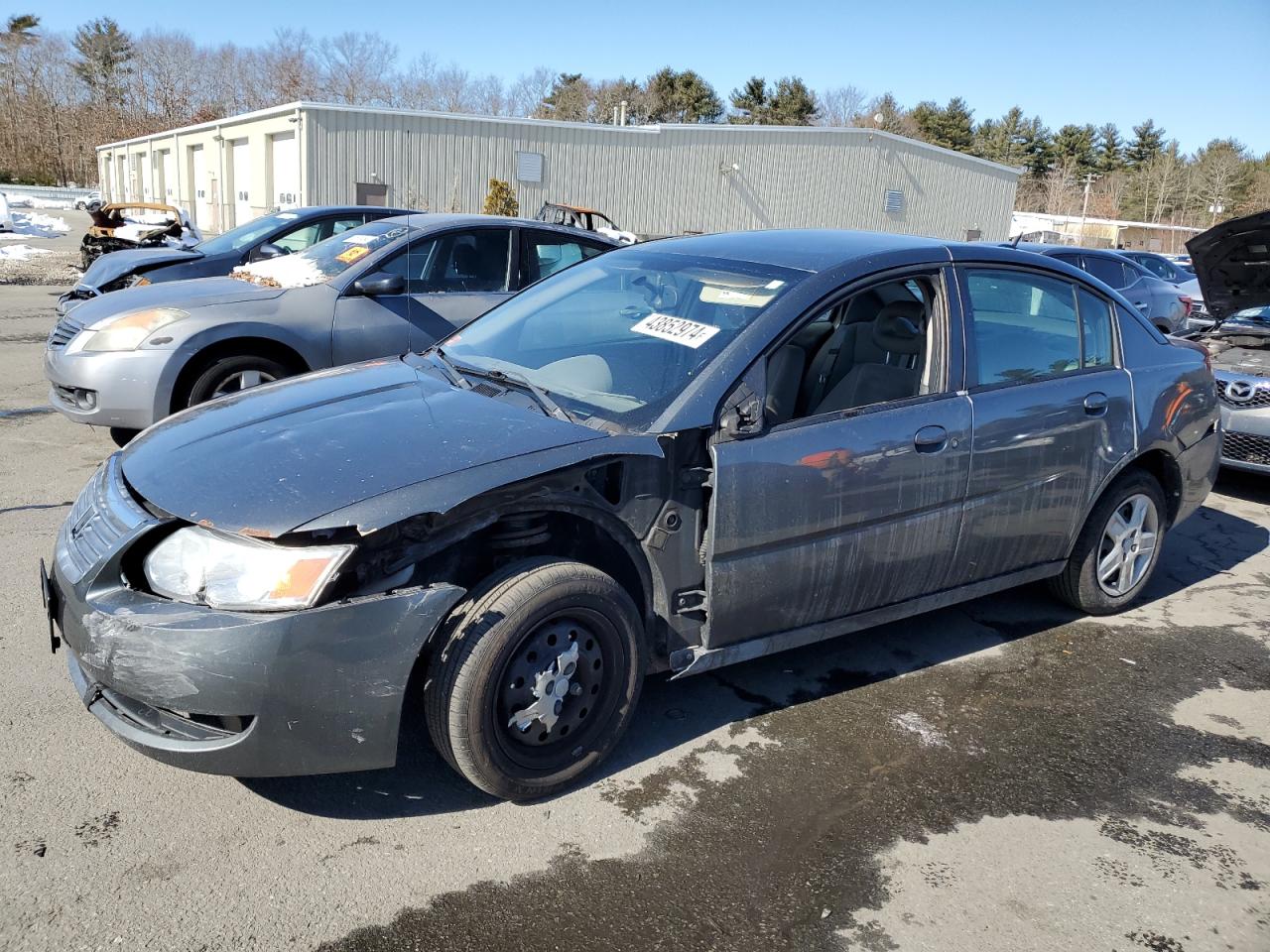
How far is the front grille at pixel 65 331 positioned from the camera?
20.5ft

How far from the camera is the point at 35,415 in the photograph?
7.27m

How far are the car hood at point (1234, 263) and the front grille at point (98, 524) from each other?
691cm

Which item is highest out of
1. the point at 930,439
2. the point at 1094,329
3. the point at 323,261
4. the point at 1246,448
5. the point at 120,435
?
the point at 323,261

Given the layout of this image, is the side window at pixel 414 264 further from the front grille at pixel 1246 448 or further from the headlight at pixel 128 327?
the front grille at pixel 1246 448

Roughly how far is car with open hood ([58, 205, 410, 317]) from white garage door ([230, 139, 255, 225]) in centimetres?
2757

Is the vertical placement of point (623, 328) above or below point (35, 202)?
below

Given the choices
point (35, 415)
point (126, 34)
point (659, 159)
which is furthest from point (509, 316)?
point (126, 34)

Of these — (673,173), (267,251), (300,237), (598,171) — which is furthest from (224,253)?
(673,173)

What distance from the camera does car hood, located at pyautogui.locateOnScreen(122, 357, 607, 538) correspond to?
260 cm

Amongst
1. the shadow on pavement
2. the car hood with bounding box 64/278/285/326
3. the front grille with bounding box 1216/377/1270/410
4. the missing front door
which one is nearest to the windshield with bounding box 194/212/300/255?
the car hood with bounding box 64/278/285/326

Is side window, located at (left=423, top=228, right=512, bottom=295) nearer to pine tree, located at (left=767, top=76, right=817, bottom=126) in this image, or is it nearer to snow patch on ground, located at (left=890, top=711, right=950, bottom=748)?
snow patch on ground, located at (left=890, top=711, right=950, bottom=748)

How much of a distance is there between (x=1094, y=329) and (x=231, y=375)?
490 centimetres

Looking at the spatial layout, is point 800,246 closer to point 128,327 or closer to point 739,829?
point 739,829

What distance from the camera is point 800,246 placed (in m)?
3.85
